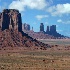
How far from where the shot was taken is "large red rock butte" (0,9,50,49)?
12975 centimetres

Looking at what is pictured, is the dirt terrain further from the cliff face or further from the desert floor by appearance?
the cliff face

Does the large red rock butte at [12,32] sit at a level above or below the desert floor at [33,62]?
above

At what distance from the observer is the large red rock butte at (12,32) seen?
12975cm

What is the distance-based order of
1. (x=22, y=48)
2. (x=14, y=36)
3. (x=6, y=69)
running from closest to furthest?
(x=6, y=69), (x=22, y=48), (x=14, y=36)

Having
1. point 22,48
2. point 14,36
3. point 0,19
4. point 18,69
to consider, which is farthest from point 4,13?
point 18,69

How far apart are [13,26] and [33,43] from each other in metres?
12.5

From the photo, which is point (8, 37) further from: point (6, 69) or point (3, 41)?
point (6, 69)

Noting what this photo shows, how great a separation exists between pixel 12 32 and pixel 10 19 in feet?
22.6

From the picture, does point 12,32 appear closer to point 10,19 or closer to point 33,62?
point 10,19

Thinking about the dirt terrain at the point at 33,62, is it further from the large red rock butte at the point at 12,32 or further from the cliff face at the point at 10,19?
the cliff face at the point at 10,19

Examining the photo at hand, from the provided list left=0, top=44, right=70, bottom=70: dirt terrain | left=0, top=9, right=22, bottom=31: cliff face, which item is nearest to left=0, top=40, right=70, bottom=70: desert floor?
left=0, top=44, right=70, bottom=70: dirt terrain

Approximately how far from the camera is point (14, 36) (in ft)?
438

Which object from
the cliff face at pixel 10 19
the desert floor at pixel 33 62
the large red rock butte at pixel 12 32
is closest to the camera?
the desert floor at pixel 33 62

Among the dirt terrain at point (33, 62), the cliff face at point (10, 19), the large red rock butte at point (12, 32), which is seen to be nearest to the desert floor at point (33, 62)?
the dirt terrain at point (33, 62)
